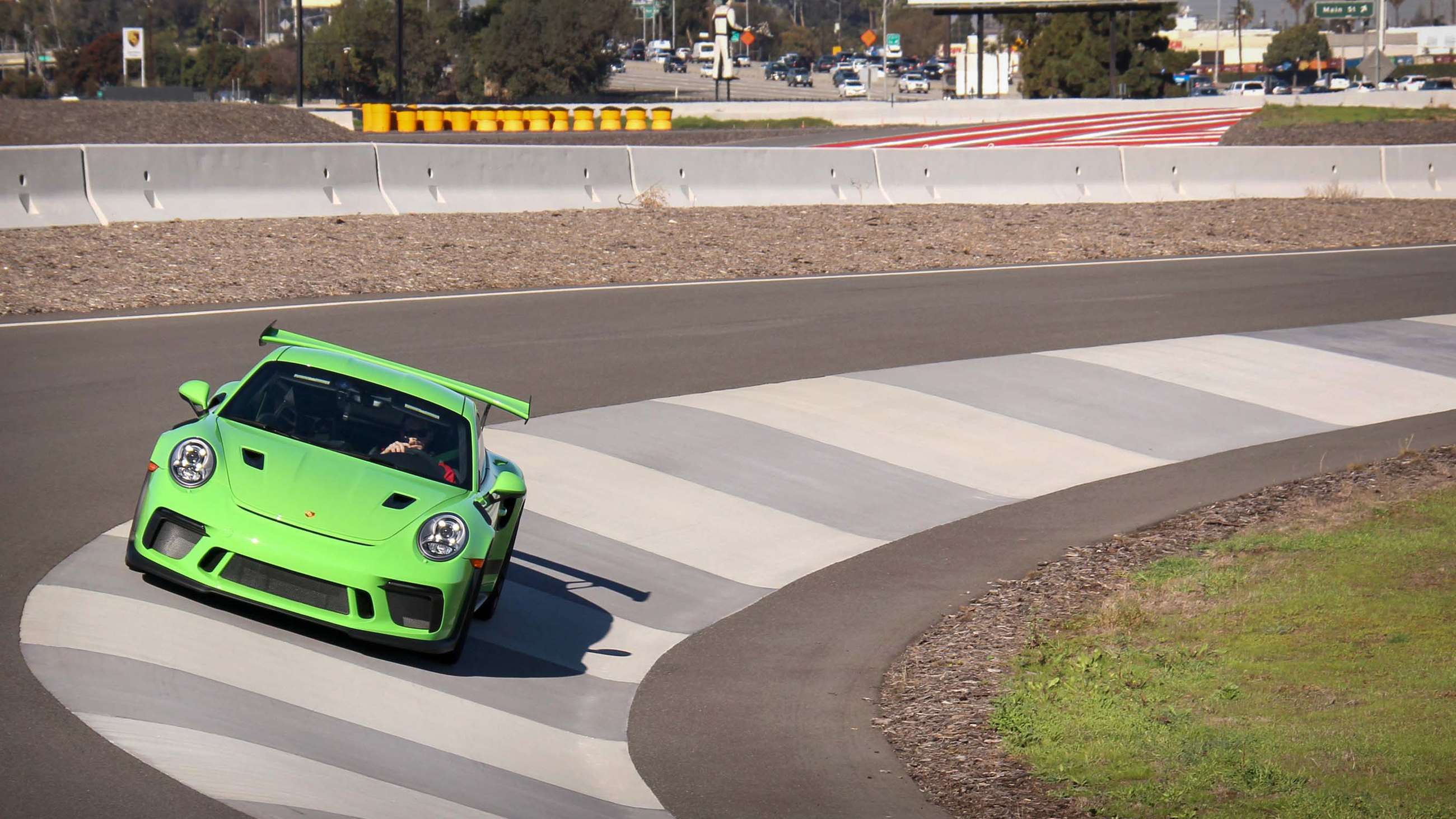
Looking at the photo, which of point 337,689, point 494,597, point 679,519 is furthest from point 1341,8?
point 337,689

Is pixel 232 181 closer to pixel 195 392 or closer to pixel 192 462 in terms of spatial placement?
pixel 195 392

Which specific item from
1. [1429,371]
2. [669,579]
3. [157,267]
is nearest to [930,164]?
[1429,371]

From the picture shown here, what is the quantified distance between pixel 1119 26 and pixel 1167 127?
31942 millimetres

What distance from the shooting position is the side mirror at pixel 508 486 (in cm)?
740

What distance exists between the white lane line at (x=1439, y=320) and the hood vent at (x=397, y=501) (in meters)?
15.3

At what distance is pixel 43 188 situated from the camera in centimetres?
1920

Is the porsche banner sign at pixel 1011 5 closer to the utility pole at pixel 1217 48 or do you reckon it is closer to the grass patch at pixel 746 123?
the grass patch at pixel 746 123

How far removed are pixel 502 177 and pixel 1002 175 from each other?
1014 cm

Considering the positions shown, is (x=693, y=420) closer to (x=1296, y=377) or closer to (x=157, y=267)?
(x=1296, y=377)

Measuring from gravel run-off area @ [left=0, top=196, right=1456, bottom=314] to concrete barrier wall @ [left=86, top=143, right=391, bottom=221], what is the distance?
0.35 meters

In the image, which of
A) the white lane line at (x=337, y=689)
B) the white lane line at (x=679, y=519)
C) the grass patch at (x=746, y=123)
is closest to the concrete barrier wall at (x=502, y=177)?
the white lane line at (x=679, y=519)

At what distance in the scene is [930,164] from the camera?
92.9 feet

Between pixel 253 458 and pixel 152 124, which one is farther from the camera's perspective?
pixel 152 124

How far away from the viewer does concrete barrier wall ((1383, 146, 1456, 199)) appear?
31547 millimetres
